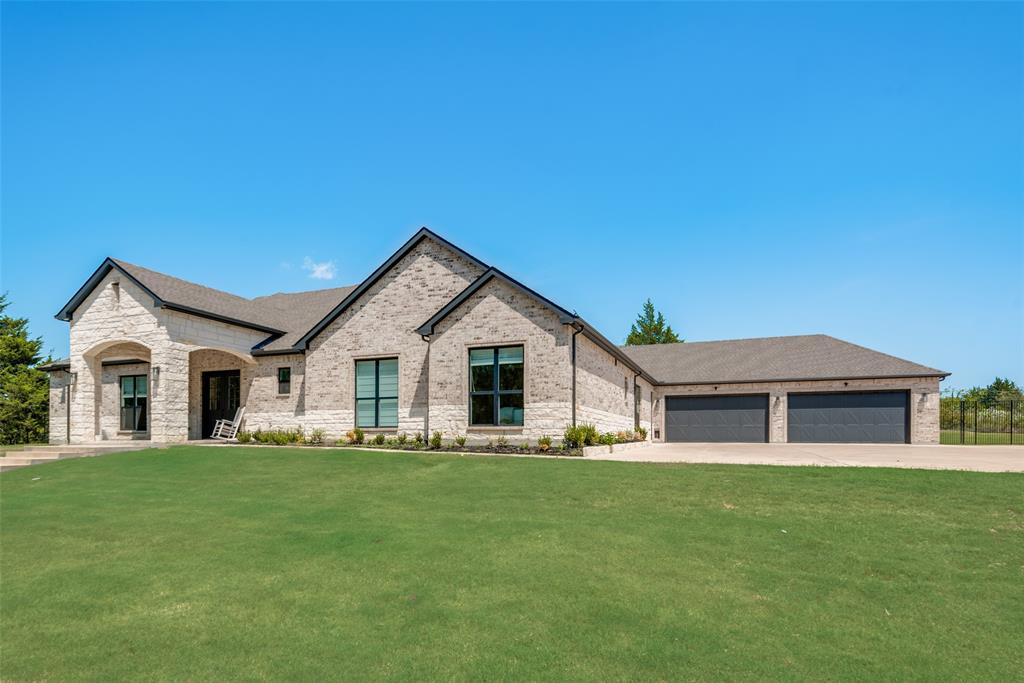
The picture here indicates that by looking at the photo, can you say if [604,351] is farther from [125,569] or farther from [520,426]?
[125,569]

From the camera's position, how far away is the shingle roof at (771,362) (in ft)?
96.0

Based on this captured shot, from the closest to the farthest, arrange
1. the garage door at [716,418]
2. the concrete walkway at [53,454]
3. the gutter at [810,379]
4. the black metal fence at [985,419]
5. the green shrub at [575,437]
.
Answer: the green shrub at [575,437], the concrete walkway at [53,454], the gutter at [810,379], the garage door at [716,418], the black metal fence at [985,419]

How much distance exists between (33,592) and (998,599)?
11.5m

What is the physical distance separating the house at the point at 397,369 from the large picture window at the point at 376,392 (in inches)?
2.1

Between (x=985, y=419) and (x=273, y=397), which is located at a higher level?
(x=273, y=397)

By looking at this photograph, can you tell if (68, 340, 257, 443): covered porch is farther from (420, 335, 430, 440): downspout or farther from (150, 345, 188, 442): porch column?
(420, 335, 430, 440): downspout

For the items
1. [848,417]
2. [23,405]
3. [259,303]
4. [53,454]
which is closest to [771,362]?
[848,417]

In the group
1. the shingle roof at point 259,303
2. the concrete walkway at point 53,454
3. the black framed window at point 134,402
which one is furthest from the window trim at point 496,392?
the black framed window at point 134,402

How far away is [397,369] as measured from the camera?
21.6 metres

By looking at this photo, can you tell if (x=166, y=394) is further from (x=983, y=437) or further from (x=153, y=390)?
(x=983, y=437)

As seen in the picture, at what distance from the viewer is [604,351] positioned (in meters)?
23.2

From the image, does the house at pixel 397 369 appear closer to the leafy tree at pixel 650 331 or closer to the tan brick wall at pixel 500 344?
the tan brick wall at pixel 500 344

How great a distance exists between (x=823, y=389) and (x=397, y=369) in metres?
21.5

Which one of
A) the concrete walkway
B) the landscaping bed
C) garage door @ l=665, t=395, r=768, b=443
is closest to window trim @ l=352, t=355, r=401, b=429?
the landscaping bed
